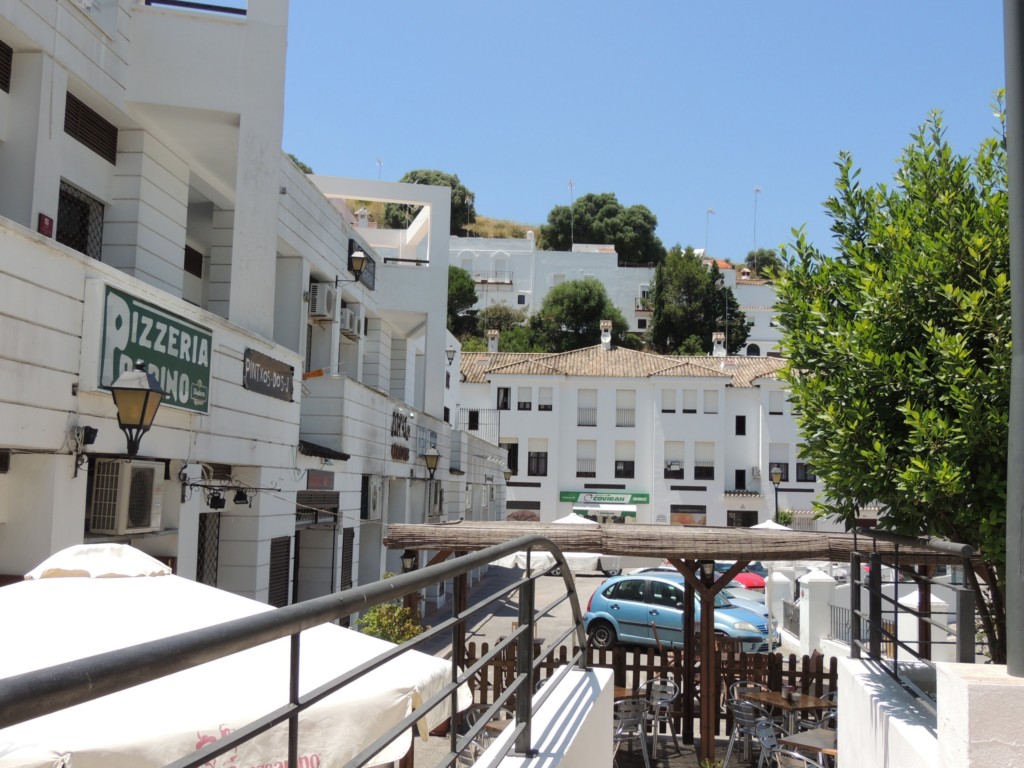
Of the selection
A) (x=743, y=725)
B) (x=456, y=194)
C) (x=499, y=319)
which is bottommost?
(x=743, y=725)

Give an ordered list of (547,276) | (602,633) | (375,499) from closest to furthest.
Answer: (375,499)
(602,633)
(547,276)

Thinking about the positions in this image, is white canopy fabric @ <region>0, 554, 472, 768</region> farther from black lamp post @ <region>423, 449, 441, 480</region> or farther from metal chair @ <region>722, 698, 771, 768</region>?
black lamp post @ <region>423, 449, 441, 480</region>

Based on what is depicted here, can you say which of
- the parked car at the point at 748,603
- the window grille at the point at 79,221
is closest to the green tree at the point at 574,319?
the parked car at the point at 748,603

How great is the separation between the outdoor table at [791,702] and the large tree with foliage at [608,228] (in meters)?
93.6

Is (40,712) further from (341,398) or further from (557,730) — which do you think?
(341,398)

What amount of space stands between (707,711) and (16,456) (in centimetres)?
785

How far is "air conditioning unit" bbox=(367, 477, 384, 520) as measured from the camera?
21.3 m

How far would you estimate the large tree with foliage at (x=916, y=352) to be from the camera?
18.2 feet

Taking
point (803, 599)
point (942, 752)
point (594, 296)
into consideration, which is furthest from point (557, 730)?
point (594, 296)

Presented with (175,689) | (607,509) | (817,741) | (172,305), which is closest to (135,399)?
(172,305)

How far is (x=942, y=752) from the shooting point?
427 cm

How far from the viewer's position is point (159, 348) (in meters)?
10.4

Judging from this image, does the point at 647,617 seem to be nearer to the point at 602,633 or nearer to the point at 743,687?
the point at 602,633

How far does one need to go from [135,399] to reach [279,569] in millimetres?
7075
